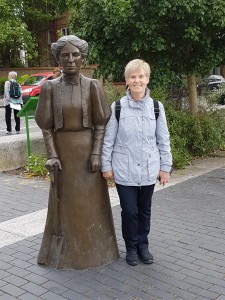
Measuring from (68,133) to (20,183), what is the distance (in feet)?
11.6

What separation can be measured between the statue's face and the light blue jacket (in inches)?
19.3

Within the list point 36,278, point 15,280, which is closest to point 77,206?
point 36,278

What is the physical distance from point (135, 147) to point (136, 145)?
19 millimetres

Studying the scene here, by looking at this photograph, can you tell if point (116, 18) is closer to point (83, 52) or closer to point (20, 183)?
point (20, 183)

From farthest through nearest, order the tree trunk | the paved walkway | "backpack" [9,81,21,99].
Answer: "backpack" [9,81,21,99]
the tree trunk
the paved walkway

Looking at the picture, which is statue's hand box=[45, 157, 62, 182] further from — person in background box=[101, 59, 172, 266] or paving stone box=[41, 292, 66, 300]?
paving stone box=[41, 292, 66, 300]

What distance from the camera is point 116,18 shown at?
7.29m

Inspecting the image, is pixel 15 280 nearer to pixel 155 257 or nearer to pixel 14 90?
pixel 155 257

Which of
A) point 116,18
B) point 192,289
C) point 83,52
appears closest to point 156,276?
point 192,289

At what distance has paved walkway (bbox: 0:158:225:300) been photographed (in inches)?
138

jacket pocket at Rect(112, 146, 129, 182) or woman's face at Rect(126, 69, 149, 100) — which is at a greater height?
woman's face at Rect(126, 69, 149, 100)

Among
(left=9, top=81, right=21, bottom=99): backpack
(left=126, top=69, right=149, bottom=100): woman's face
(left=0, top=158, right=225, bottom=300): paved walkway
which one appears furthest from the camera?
(left=9, top=81, right=21, bottom=99): backpack

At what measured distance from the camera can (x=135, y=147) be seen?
147 inches

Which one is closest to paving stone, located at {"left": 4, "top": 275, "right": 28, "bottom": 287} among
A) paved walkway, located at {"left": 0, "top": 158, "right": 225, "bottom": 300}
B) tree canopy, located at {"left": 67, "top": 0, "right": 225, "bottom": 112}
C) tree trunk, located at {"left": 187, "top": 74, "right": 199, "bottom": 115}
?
paved walkway, located at {"left": 0, "top": 158, "right": 225, "bottom": 300}
